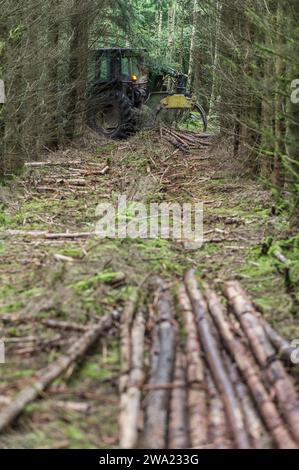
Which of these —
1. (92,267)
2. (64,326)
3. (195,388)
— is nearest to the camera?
(195,388)

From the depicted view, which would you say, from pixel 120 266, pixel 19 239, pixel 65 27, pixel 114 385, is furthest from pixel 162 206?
pixel 65 27

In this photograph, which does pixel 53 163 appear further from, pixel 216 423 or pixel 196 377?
pixel 216 423

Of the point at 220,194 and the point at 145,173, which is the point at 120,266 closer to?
the point at 220,194

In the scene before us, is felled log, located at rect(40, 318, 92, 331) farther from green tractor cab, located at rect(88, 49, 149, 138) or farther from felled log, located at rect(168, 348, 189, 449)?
green tractor cab, located at rect(88, 49, 149, 138)

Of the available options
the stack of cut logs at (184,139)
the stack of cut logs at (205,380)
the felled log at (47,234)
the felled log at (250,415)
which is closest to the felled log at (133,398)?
the stack of cut logs at (205,380)

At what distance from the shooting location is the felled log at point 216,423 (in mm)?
3105

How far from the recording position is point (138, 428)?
3.19m

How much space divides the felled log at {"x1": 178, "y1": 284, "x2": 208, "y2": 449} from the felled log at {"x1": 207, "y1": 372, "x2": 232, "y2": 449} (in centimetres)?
3

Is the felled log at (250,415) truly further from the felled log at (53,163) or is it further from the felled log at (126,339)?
the felled log at (53,163)

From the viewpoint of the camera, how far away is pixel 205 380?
369cm

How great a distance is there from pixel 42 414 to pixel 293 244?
404 cm

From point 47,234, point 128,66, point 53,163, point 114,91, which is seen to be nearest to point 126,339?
point 47,234

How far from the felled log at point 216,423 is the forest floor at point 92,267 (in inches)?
21.6

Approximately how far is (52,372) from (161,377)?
71cm
